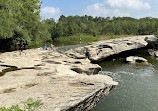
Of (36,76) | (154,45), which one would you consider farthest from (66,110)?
(154,45)

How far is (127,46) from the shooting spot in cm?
3291

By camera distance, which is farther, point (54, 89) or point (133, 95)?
point (133, 95)

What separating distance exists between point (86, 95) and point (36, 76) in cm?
488

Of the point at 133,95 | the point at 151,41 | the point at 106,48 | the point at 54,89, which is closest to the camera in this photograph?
the point at 54,89

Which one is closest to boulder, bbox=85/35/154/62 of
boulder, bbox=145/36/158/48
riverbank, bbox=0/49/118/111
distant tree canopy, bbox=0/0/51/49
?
boulder, bbox=145/36/158/48

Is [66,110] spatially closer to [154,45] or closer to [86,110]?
[86,110]

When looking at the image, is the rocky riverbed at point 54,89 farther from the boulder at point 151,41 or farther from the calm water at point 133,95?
the boulder at point 151,41

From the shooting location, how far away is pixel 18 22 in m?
27.7

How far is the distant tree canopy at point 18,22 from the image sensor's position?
2183 cm

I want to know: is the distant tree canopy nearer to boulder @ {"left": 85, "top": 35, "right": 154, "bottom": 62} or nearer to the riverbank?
boulder @ {"left": 85, "top": 35, "right": 154, "bottom": 62}

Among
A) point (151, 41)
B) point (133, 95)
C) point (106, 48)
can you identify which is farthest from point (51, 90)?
point (151, 41)

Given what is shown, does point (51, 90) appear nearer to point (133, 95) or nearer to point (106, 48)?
point (133, 95)

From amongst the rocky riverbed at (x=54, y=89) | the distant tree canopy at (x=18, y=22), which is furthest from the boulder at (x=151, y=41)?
the rocky riverbed at (x=54, y=89)

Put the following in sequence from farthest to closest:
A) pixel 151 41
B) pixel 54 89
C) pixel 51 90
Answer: pixel 151 41 < pixel 54 89 < pixel 51 90
